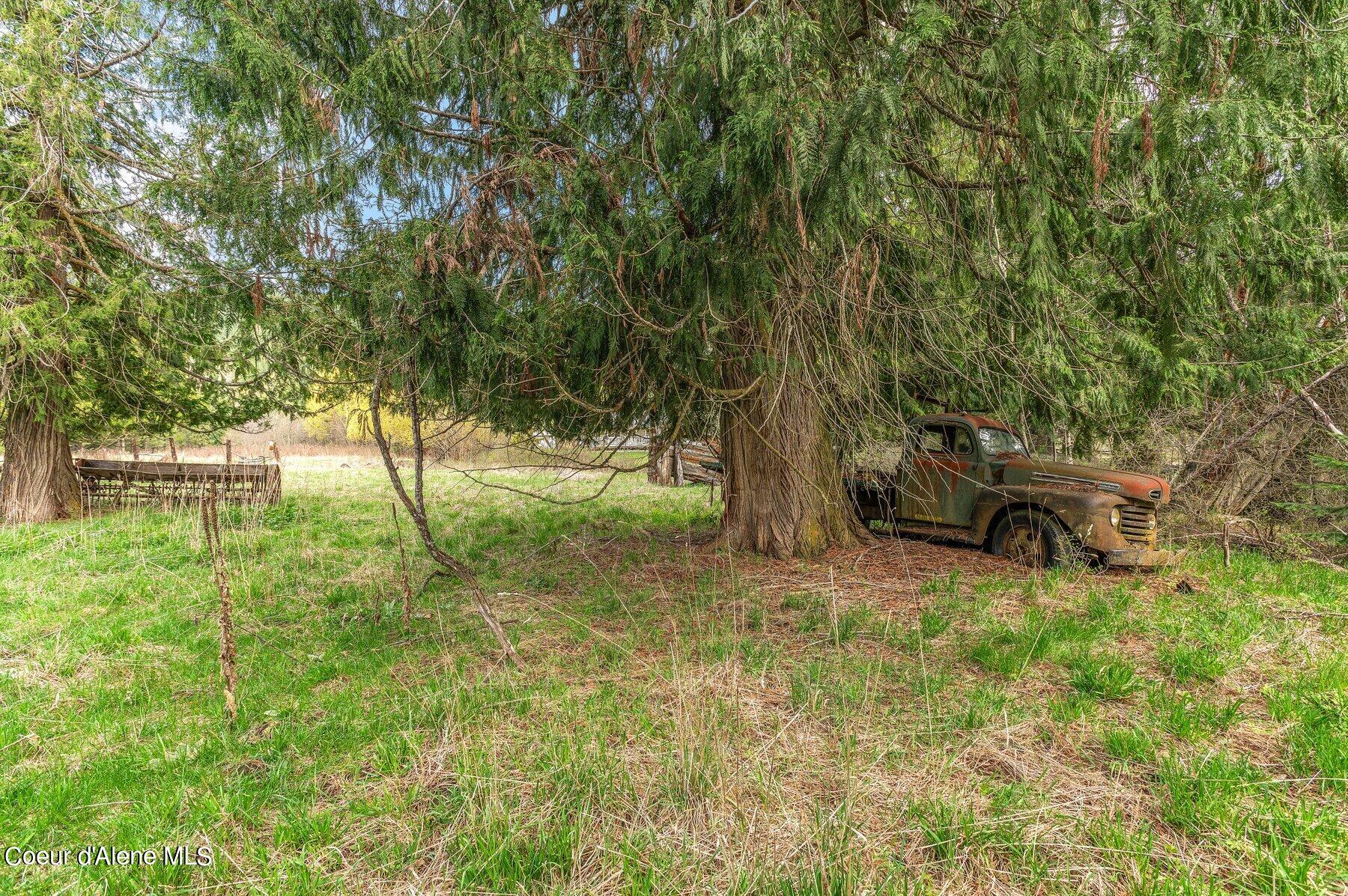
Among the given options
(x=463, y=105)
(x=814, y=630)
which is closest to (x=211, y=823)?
(x=814, y=630)

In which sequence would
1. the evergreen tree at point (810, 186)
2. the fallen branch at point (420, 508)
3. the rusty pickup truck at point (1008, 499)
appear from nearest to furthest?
1. the evergreen tree at point (810, 186)
2. the fallen branch at point (420, 508)
3. the rusty pickup truck at point (1008, 499)

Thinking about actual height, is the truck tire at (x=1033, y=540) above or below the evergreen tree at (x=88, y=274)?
below

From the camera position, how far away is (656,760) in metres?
3.09

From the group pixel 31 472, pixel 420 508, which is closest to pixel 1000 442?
pixel 420 508

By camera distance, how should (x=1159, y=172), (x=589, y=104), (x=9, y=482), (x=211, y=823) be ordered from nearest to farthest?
(x=211, y=823)
(x=1159, y=172)
(x=589, y=104)
(x=9, y=482)

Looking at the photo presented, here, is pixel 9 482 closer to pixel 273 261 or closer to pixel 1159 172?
pixel 273 261

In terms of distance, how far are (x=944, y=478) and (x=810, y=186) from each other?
5.24 meters

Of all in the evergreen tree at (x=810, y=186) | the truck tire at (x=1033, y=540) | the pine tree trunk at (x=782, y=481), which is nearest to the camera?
the evergreen tree at (x=810, y=186)

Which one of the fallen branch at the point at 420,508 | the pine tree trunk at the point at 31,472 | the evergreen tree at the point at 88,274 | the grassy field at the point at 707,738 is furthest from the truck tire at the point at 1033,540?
the pine tree trunk at the point at 31,472

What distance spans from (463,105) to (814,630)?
521cm

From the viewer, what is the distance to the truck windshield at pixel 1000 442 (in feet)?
24.8

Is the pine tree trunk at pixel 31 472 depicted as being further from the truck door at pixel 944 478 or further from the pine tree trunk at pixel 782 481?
the truck door at pixel 944 478

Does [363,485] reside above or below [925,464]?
below

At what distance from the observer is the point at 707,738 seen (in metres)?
3.02
